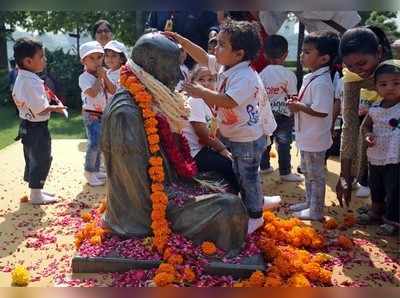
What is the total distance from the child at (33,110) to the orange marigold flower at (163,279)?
2594mm

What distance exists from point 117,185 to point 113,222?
1.03 feet

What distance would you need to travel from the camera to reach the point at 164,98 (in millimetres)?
3578

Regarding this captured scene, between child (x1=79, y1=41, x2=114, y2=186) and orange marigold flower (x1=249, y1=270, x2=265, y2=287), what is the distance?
3.10m

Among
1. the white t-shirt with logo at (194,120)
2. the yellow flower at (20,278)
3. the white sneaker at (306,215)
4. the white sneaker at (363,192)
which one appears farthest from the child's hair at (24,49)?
the white sneaker at (363,192)

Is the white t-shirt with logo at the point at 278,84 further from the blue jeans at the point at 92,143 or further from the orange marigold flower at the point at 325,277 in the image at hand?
the orange marigold flower at the point at 325,277

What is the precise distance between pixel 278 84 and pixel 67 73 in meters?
8.87

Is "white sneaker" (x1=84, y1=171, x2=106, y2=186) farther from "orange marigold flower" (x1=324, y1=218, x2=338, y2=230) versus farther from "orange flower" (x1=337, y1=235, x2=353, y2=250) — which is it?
"orange flower" (x1=337, y1=235, x2=353, y2=250)

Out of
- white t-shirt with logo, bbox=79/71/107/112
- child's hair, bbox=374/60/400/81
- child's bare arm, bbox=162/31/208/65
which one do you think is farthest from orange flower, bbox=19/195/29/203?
child's hair, bbox=374/60/400/81

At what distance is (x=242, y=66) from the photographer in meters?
4.00

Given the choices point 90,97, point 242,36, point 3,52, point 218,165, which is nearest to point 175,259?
point 218,165

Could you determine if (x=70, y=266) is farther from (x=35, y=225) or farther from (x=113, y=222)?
(x=35, y=225)

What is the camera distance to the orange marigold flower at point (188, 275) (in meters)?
3.35

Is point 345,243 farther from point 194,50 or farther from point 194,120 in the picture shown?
point 194,50

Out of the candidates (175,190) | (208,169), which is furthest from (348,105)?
(175,190)
